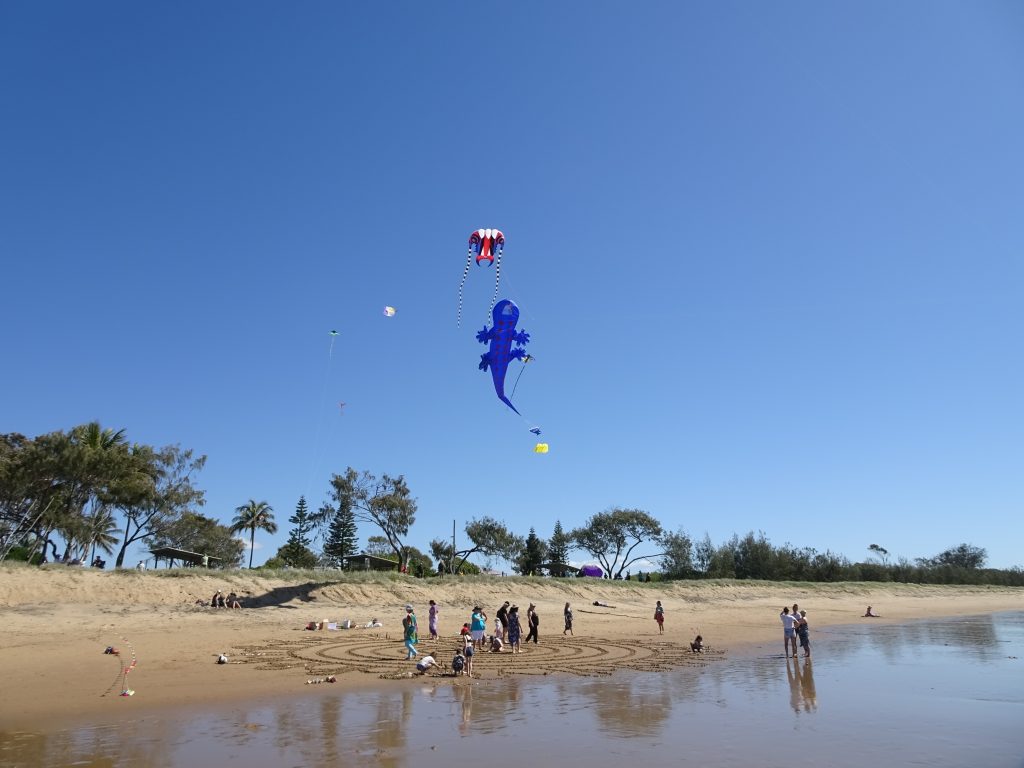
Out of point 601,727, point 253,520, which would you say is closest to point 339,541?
point 253,520

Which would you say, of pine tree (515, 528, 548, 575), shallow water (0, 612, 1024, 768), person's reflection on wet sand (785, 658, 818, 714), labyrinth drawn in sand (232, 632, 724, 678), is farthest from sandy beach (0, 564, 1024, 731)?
pine tree (515, 528, 548, 575)

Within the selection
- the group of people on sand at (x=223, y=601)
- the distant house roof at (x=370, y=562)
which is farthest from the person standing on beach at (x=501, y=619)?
the distant house roof at (x=370, y=562)

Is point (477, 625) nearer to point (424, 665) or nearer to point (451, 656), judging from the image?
point (451, 656)

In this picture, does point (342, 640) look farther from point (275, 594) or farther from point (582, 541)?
point (582, 541)

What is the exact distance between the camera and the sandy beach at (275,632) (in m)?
14.5

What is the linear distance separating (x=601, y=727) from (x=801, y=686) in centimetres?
704

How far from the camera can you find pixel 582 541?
7188 cm

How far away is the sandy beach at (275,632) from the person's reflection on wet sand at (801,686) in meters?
2.59

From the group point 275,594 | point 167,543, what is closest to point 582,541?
point 167,543

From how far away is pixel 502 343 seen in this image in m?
22.7

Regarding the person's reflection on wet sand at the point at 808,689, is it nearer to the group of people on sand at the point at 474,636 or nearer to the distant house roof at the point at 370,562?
the group of people on sand at the point at 474,636

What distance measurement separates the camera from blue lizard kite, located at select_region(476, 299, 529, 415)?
22.5 meters

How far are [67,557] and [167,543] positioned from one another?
14.8 meters

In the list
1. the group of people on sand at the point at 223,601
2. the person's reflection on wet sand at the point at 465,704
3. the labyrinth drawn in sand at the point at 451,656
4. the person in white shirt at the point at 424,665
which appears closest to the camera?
the person's reflection on wet sand at the point at 465,704
